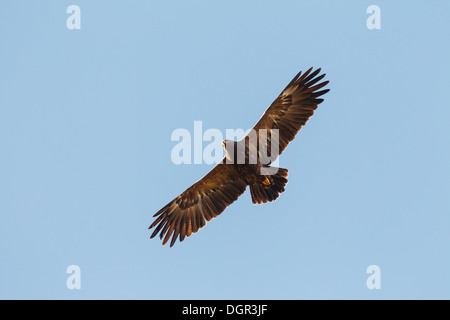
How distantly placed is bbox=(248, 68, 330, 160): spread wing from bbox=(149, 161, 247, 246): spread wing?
4.54 feet

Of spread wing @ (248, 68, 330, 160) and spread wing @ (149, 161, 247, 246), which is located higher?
spread wing @ (248, 68, 330, 160)

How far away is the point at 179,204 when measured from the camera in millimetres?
17562

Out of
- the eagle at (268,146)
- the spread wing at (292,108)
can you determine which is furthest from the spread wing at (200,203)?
the spread wing at (292,108)

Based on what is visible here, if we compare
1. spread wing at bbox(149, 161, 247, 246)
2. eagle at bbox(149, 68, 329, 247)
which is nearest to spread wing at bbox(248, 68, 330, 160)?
eagle at bbox(149, 68, 329, 247)

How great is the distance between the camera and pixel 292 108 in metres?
16.6

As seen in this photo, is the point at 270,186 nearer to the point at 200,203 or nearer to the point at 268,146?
the point at 268,146

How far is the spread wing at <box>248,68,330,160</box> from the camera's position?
54.3 feet

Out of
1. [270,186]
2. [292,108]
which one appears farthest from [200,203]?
[292,108]

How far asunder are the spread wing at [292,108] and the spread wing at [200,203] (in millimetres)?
1382

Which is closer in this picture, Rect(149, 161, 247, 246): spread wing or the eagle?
the eagle

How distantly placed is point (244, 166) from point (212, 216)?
162 centimetres

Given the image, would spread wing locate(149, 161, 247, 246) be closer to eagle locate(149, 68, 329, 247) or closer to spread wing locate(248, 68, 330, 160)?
eagle locate(149, 68, 329, 247)

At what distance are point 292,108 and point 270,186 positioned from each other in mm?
2022
